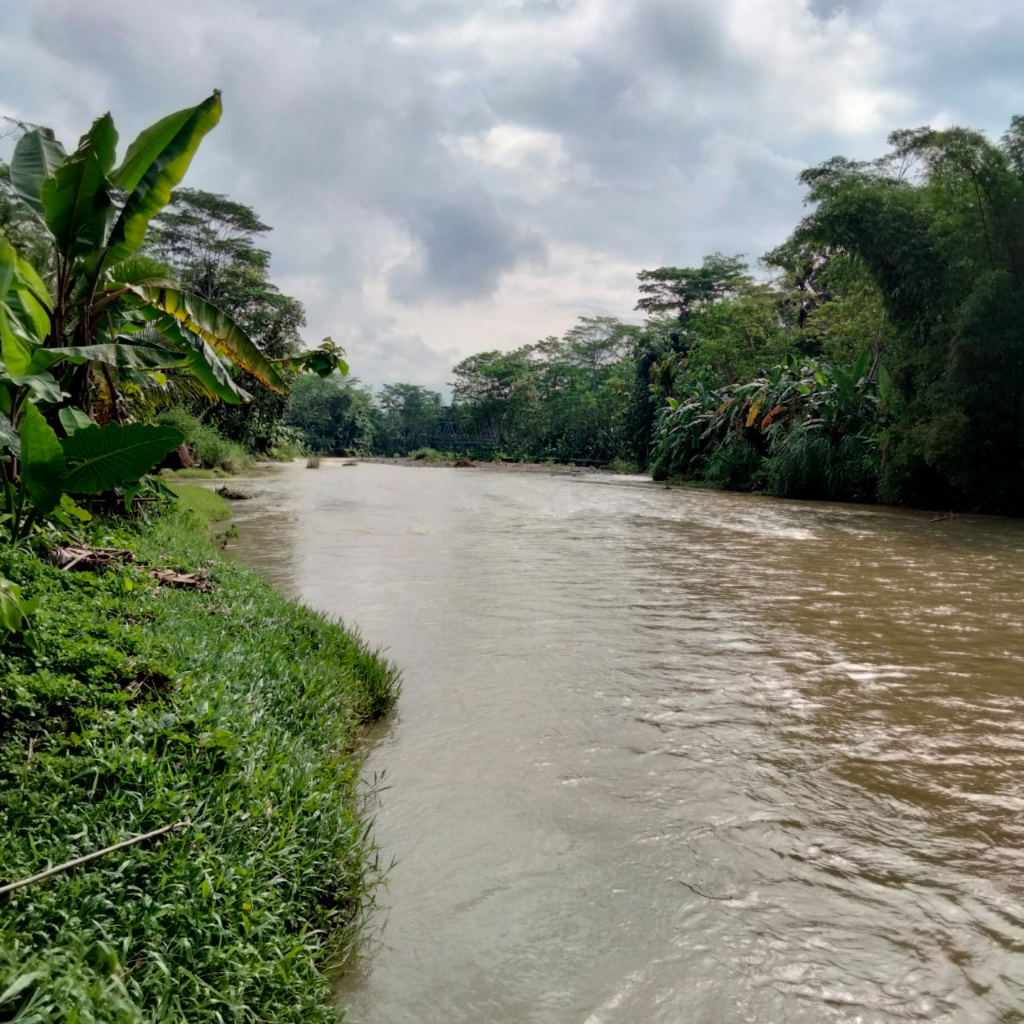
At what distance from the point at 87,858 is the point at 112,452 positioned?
7.88 feet

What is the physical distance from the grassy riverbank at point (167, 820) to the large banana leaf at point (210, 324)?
3.65m

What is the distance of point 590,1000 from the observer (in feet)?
6.68

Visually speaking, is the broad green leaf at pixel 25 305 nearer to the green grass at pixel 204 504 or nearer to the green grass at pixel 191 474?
the green grass at pixel 204 504

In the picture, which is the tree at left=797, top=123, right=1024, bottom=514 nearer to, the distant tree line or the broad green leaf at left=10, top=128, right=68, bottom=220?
the distant tree line

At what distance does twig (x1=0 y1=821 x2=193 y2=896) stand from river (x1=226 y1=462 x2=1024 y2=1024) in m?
0.69

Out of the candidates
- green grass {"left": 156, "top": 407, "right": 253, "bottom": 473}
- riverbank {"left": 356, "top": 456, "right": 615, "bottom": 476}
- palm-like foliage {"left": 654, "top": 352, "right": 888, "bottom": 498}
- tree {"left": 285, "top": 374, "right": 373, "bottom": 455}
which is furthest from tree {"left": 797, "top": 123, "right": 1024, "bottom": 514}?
tree {"left": 285, "top": 374, "right": 373, "bottom": 455}

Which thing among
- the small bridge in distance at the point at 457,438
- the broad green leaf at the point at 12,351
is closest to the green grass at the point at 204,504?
the broad green leaf at the point at 12,351

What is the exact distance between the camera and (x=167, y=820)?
2.13 m

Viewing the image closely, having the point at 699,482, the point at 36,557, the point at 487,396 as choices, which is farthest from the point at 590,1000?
the point at 487,396

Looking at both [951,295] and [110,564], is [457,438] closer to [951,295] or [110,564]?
[951,295]

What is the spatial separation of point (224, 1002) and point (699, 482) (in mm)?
27635

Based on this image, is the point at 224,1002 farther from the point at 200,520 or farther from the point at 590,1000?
the point at 200,520

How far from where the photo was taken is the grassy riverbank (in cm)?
167

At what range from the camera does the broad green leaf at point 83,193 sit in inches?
198
